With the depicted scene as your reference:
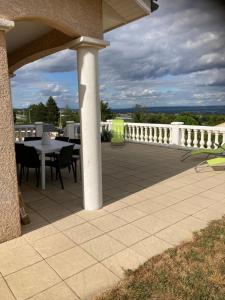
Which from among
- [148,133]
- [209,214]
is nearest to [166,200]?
[209,214]

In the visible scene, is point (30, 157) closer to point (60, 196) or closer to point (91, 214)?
point (60, 196)

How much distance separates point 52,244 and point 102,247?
0.62m

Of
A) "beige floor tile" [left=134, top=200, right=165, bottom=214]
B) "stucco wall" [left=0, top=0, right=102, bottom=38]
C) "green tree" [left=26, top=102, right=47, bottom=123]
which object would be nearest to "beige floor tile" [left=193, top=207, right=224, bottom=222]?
"beige floor tile" [left=134, top=200, right=165, bottom=214]

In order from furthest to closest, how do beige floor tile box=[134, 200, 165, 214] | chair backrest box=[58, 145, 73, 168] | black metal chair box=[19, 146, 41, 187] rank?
black metal chair box=[19, 146, 41, 187] < chair backrest box=[58, 145, 73, 168] < beige floor tile box=[134, 200, 165, 214]

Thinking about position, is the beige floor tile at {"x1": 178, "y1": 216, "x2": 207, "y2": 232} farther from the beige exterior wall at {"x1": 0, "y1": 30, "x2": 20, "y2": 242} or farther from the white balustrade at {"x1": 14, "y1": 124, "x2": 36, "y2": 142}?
the white balustrade at {"x1": 14, "y1": 124, "x2": 36, "y2": 142}

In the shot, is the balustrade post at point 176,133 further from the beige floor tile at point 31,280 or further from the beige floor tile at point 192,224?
the beige floor tile at point 31,280

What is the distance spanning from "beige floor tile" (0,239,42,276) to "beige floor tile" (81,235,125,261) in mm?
592

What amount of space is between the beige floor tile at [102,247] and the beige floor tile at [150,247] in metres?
0.20

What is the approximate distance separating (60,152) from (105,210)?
1.79 meters

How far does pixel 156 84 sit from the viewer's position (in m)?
61.4

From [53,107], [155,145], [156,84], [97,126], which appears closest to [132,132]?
[155,145]

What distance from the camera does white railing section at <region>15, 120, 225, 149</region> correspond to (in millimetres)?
8798

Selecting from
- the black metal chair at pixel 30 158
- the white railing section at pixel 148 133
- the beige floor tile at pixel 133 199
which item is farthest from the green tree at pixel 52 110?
the beige floor tile at pixel 133 199

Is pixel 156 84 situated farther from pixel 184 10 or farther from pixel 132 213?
pixel 132 213
